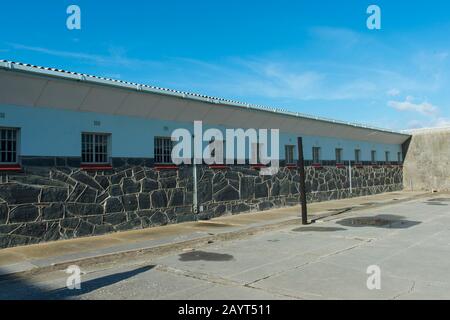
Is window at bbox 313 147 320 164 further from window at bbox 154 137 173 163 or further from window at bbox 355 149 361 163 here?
window at bbox 154 137 173 163

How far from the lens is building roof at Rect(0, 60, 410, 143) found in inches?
388

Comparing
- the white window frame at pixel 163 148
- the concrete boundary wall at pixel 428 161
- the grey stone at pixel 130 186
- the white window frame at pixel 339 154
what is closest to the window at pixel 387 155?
the concrete boundary wall at pixel 428 161

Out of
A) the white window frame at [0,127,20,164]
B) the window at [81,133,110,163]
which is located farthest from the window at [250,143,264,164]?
the white window frame at [0,127,20,164]

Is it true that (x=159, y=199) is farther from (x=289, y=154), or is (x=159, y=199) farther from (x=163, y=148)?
(x=289, y=154)

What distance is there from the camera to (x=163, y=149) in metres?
14.0

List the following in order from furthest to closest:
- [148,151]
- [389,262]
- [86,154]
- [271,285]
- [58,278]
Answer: [148,151] → [86,154] → [389,262] → [58,278] → [271,285]

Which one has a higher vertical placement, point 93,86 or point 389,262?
point 93,86
